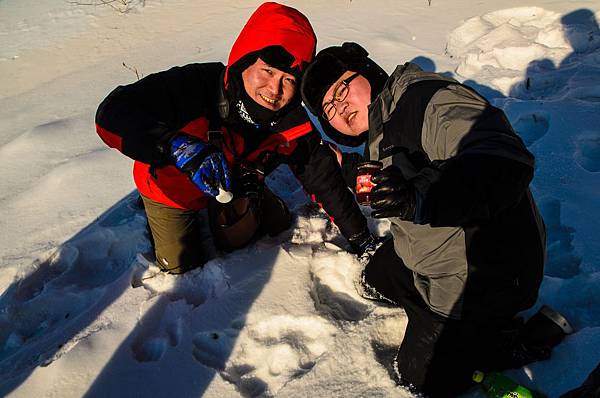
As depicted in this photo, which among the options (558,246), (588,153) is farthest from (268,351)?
(588,153)

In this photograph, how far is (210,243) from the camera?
264 cm

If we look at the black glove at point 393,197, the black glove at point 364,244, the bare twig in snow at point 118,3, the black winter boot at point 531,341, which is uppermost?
the black glove at point 393,197

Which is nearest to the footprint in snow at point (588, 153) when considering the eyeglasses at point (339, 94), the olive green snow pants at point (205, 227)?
the eyeglasses at point (339, 94)

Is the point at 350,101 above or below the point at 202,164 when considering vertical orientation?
above

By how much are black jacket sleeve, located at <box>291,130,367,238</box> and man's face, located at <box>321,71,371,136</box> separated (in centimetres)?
62

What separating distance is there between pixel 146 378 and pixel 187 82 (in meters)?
1.34

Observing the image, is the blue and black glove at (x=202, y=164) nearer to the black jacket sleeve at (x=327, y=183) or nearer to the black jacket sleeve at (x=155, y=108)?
the black jacket sleeve at (x=155, y=108)

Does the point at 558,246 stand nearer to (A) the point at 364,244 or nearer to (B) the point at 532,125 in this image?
(A) the point at 364,244

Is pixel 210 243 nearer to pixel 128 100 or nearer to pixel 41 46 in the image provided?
pixel 128 100

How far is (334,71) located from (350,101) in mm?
152

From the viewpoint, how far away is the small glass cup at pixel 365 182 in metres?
1.63

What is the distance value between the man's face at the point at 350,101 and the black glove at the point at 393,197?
2.12ft

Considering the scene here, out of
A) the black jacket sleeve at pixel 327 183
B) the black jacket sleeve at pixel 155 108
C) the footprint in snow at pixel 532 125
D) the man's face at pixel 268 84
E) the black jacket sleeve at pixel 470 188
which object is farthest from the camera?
the footprint in snow at pixel 532 125

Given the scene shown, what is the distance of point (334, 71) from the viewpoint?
191cm
